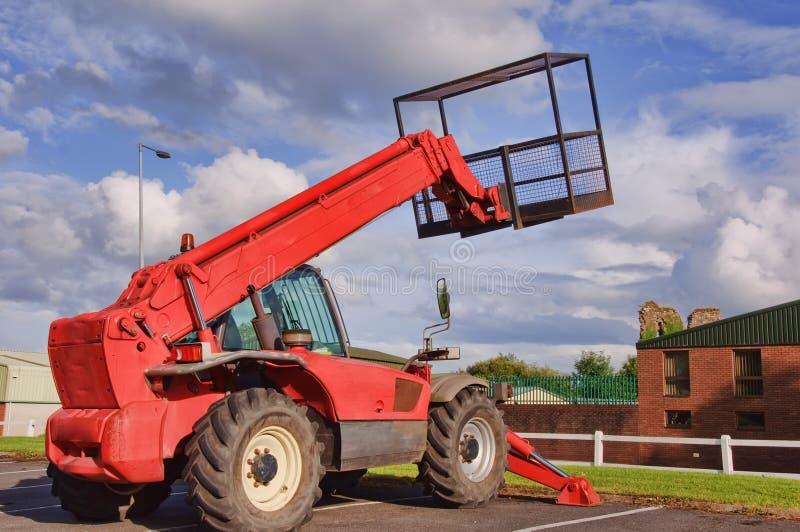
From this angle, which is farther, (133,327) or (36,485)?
(36,485)

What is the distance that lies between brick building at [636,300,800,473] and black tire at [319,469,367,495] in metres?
24.2

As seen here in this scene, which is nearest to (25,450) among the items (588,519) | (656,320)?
(588,519)

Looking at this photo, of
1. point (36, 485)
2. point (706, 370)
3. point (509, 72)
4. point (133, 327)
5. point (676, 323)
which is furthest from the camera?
point (676, 323)

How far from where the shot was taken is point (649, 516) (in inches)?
360

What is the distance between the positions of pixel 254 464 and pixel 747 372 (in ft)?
95.9

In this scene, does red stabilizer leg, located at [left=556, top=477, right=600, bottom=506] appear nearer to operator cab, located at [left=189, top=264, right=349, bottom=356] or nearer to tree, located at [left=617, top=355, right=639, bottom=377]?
operator cab, located at [left=189, top=264, right=349, bottom=356]

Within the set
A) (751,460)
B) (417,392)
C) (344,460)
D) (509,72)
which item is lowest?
(751,460)

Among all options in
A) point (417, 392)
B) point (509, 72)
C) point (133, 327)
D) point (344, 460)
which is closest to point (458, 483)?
point (417, 392)

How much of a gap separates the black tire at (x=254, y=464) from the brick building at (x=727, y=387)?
27373 millimetres

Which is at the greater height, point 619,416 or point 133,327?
point 133,327

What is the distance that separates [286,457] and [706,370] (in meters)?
28.7

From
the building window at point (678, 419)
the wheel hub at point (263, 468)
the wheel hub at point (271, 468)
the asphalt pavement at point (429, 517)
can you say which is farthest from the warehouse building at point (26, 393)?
the wheel hub at point (263, 468)

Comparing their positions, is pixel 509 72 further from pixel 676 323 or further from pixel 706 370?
pixel 676 323

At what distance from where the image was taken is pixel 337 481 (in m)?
10.7
